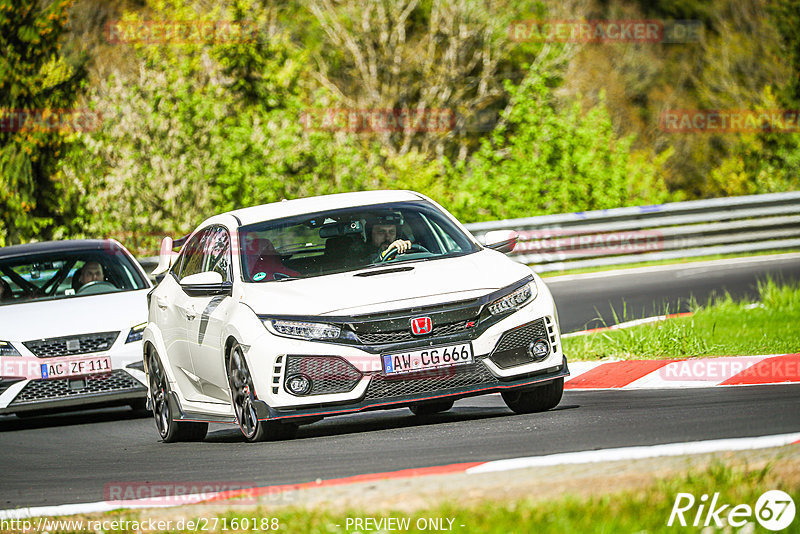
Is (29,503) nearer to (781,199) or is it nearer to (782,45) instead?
(781,199)

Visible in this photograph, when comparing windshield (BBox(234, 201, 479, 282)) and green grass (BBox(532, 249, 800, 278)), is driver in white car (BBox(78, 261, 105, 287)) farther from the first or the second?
green grass (BBox(532, 249, 800, 278))

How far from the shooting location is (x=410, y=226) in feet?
30.2

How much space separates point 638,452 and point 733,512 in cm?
146

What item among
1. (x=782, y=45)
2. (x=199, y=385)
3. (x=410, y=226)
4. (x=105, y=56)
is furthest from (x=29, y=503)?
(x=782, y=45)

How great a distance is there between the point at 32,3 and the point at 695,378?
16.2 meters

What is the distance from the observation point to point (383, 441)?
791 cm

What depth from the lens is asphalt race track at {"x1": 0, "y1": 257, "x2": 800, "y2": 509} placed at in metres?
6.88

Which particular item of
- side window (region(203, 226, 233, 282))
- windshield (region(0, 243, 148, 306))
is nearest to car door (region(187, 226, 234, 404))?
side window (region(203, 226, 233, 282))

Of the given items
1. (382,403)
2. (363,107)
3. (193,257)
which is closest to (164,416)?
(193,257)

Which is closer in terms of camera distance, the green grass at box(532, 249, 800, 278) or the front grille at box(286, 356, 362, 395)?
the front grille at box(286, 356, 362, 395)

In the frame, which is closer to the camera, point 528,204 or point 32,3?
point 32,3

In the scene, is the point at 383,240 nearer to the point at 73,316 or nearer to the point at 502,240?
the point at 502,240

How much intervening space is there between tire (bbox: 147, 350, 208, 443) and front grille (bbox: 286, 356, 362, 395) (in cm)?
206

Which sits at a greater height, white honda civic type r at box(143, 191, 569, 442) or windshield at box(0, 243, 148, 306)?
white honda civic type r at box(143, 191, 569, 442)
